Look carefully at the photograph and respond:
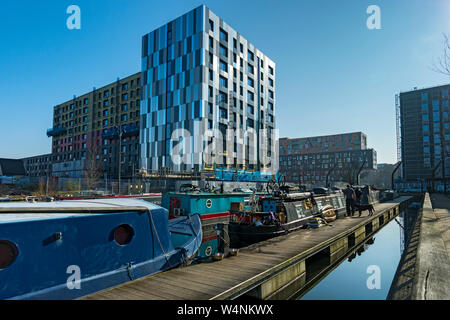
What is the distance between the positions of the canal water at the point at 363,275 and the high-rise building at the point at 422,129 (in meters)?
83.8

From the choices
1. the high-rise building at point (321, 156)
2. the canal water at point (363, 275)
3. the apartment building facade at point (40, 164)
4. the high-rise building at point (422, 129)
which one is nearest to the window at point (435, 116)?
the high-rise building at point (422, 129)

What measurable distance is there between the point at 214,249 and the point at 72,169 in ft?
225

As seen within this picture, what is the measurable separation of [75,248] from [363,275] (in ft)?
38.0

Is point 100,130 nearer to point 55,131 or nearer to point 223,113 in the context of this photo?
point 55,131

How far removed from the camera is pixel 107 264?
6195 millimetres

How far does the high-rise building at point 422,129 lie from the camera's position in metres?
84.4

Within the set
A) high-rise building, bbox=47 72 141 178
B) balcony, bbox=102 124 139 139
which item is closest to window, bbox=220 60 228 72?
high-rise building, bbox=47 72 141 178

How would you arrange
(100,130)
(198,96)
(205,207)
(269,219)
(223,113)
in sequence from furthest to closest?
(100,130) < (223,113) < (198,96) < (205,207) < (269,219)

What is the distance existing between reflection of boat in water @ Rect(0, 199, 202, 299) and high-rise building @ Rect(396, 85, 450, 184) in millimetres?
98357

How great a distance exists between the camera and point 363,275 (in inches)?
470

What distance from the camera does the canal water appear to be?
9859mm

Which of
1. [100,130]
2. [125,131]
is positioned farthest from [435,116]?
[100,130]
